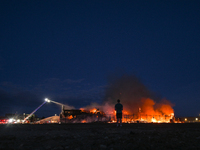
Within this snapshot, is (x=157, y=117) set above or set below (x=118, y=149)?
below

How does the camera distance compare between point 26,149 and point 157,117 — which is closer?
point 26,149

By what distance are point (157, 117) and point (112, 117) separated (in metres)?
19.8

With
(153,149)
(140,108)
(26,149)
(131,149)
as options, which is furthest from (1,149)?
(140,108)

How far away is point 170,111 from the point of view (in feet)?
209

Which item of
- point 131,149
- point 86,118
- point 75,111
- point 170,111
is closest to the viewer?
point 131,149

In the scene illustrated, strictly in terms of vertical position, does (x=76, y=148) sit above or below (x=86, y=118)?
above

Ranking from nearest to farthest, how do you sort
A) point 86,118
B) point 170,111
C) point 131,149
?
point 131,149
point 86,118
point 170,111

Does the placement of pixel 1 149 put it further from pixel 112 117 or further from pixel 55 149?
pixel 112 117

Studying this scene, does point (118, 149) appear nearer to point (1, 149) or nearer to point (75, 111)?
point (1, 149)

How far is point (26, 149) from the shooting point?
4375 mm

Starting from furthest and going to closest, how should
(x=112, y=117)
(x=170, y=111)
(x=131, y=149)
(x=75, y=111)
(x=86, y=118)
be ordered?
(x=75, y=111), (x=170, y=111), (x=86, y=118), (x=112, y=117), (x=131, y=149)

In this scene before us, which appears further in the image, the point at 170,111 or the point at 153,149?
the point at 170,111

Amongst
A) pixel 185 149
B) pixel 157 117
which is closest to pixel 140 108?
pixel 157 117

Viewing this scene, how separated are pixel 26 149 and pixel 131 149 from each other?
2.52 meters
